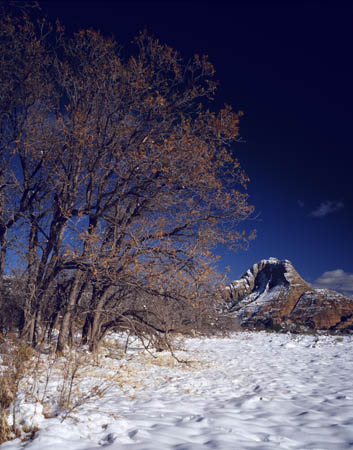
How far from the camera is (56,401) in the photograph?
409 cm

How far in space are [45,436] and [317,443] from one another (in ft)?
8.68

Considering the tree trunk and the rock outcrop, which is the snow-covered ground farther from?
the rock outcrop

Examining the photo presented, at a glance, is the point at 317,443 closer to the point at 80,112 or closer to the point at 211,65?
the point at 80,112

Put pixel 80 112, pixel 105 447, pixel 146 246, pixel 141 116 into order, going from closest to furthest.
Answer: pixel 105 447 < pixel 146 246 < pixel 80 112 < pixel 141 116

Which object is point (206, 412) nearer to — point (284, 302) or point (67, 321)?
point (67, 321)

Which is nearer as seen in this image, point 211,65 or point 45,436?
point 45,436

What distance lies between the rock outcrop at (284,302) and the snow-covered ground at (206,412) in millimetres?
23502

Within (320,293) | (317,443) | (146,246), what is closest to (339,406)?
(317,443)

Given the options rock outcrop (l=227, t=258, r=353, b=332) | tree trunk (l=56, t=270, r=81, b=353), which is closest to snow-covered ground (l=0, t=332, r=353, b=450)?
tree trunk (l=56, t=270, r=81, b=353)

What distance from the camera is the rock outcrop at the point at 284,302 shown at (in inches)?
1421

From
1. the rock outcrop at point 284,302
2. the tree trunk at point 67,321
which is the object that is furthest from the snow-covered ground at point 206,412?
the rock outcrop at point 284,302

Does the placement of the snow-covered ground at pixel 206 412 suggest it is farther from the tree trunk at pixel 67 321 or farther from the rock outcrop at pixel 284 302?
the rock outcrop at pixel 284 302

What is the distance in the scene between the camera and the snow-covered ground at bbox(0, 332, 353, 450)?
10.0ft

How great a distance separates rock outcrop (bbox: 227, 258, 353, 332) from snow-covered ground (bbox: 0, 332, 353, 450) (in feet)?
77.1
